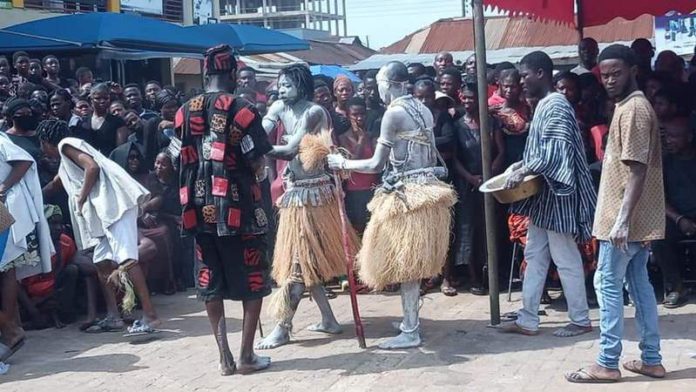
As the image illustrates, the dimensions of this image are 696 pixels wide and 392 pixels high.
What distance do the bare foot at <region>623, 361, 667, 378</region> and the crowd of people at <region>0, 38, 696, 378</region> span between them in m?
0.81

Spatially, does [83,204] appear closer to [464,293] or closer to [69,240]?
[69,240]

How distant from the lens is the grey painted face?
21.8 feet

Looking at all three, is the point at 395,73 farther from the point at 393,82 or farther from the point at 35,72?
the point at 35,72

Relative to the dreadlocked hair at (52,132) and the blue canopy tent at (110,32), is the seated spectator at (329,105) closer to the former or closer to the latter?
the dreadlocked hair at (52,132)

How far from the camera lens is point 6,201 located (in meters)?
6.89

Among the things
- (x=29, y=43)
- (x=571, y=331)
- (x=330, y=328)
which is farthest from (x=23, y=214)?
(x=29, y=43)

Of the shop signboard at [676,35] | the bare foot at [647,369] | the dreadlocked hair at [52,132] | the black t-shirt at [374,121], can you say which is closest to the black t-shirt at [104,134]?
the dreadlocked hair at [52,132]

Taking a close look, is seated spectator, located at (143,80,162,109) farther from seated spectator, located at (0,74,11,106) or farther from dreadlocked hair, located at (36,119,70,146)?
dreadlocked hair, located at (36,119,70,146)

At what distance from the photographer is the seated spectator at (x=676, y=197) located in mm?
7480

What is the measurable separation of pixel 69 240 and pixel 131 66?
1196 centimetres

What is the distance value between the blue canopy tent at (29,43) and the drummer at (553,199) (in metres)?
8.47

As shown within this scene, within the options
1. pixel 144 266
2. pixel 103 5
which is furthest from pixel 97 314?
pixel 103 5

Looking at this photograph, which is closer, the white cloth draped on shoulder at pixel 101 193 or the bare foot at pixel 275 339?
the bare foot at pixel 275 339

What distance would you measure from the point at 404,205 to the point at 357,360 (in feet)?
3.52
